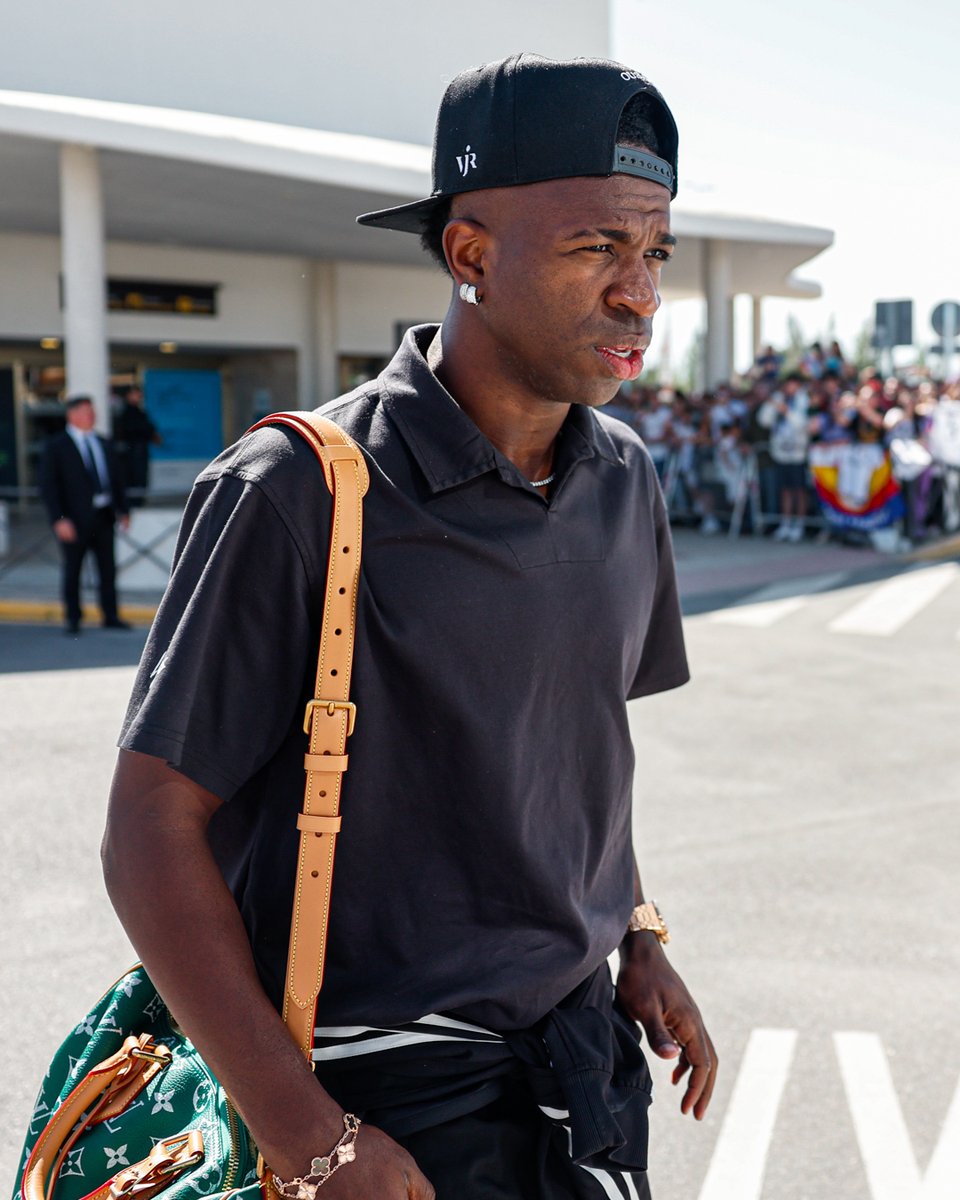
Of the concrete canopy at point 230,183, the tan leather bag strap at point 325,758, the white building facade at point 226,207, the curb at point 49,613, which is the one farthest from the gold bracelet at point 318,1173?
the concrete canopy at point 230,183

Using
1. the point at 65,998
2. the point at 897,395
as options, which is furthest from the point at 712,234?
the point at 65,998

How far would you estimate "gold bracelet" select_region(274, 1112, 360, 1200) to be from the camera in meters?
1.40

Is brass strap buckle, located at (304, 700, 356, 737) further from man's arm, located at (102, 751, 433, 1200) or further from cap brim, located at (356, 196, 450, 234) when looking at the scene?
cap brim, located at (356, 196, 450, 234)

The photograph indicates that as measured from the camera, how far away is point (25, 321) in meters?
19.9

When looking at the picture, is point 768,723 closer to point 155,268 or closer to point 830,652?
point 830,652

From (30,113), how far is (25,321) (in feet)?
24.2

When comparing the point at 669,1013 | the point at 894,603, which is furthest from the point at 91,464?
the point at 669,1013

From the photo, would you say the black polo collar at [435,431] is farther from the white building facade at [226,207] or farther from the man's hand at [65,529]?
the white building facade at [226,207]

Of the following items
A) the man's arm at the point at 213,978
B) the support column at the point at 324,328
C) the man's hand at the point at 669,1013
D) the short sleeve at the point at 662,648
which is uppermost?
the support column at the point at 324,328

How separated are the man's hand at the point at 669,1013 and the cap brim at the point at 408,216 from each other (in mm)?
1112

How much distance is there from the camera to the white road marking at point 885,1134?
3203 mm

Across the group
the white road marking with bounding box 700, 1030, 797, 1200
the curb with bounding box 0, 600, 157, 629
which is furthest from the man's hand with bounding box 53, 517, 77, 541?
the white road marking with bounding box 700, 1030, 797, 1200

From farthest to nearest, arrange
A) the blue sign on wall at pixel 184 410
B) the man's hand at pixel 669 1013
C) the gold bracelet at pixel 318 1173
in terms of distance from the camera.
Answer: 1. the blue sign on wall at pixel 184 410
2. the man's hand at pixel 669 1013
3. the gold bracelet at pixel 318 1173

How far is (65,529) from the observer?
10898 millimetres
